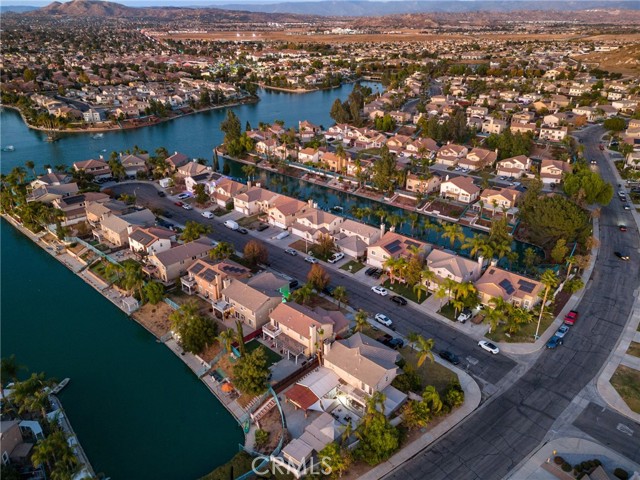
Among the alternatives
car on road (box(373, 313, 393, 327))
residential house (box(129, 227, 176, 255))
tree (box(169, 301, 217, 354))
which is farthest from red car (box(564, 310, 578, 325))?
residential house (box(129, 227, 176, 255))

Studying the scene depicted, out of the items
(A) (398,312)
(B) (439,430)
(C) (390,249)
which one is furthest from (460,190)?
(B) (439,430)

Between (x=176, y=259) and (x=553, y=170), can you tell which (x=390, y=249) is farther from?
(x=553, y=170)

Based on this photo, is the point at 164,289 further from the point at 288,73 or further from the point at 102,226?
the point at 288,73

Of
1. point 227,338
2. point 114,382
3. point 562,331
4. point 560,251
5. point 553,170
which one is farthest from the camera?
point 553,170

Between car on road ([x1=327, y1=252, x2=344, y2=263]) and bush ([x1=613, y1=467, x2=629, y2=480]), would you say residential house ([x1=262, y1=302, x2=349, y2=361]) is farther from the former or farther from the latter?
bush ([x1=613, y1=467, x2=629, y2=480])

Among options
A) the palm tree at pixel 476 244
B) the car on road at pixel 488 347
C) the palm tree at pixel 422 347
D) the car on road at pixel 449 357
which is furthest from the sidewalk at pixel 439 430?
the palm tree at pixel 476 244

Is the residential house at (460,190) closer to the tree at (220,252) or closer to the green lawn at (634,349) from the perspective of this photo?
the green lawn at (634,349)
